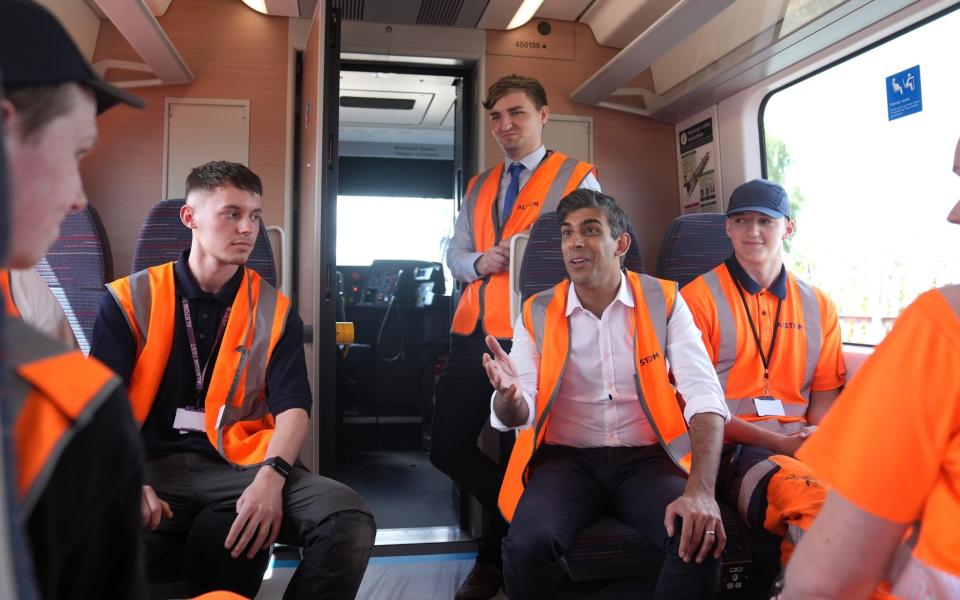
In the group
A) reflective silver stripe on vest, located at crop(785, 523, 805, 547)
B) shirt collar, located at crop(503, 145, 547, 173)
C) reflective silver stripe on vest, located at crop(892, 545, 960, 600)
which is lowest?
reflective silver stripe on vest, located at crop(785, 523, 805, 547)

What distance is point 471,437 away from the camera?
3.24 metres

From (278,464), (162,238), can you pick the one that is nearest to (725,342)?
(278,464)

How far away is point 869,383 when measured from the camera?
37.0 inches

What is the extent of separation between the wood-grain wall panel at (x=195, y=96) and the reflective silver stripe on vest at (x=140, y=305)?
2116 millimetres

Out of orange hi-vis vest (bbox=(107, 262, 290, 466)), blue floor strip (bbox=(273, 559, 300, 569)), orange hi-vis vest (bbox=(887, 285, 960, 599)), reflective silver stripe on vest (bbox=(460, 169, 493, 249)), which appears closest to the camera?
orange hi-vis vest (bbox=(887, 285, 960, 599))

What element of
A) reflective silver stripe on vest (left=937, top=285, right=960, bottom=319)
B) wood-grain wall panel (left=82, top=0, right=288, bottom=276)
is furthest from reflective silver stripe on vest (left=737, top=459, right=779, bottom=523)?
wood-grain wall panel (left=82, top=0, right=288, bottom=276)

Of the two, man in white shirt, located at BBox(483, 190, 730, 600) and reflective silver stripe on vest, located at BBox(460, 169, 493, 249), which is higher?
reflective silver stripe on vest, located at BBox(460, 169, 493, 249)

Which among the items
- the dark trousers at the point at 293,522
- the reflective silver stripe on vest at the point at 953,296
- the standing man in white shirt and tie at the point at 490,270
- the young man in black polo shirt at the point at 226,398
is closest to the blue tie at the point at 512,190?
the standing man in white shirt and tie at the point at 490,270

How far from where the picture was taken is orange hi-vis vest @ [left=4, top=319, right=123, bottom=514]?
58cm

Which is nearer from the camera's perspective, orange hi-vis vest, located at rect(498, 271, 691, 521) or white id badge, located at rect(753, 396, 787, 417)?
orange hi-vis vest, located at rect(498, 271, 691, 521)

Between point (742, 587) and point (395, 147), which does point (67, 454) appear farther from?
point (395, 147)

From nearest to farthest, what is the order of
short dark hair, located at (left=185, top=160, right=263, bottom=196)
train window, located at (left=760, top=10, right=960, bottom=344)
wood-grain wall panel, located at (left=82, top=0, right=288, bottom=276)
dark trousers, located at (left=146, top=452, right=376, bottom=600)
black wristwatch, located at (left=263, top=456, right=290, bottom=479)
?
dark trousers, located at (left=146, top=452, right=376, bottom=600)
black wristwatch, located at (left=263, top=456, right=290, bottom=479)
short dark hair, located at (left=185, top=160, right=263, bottom=196)
train window, located at (left=760, top=10, right=960, bottom=344)
wood-grain wall panel, located at (left=82, top=0, right=288, bottom=276)

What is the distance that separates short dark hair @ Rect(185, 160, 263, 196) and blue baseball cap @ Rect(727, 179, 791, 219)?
1.93 meters

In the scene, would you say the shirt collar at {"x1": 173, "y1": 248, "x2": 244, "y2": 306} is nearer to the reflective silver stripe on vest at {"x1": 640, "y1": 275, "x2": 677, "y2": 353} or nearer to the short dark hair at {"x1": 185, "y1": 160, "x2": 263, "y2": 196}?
the short dark hair at {"x1": 185, "y1": 160, "x2": 263, "y2": 196}
